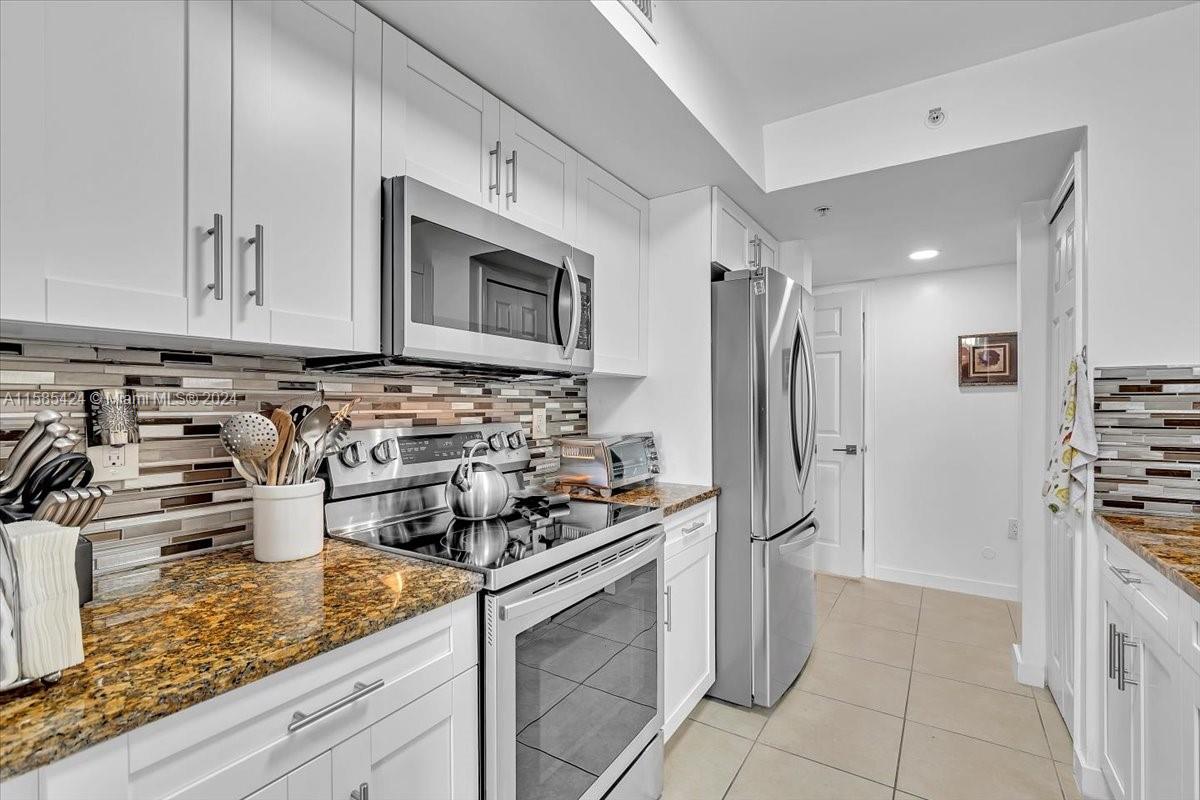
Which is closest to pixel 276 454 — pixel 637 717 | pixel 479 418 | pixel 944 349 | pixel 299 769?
pixel 299 769

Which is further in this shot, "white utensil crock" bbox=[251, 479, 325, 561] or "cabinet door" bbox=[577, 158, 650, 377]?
"cabinet door" bbox=[577, 158, 650, 377]

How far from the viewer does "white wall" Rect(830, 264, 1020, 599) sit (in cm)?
370

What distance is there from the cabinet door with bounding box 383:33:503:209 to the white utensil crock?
2.63ft

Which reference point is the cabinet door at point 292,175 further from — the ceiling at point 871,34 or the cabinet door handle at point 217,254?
the ceiling at point 871,34

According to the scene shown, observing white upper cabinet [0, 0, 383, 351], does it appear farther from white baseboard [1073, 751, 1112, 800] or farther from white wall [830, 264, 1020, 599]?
white wall [830, 264, 1020, 599]

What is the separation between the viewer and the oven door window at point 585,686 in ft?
4.25

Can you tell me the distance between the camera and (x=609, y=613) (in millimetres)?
1577

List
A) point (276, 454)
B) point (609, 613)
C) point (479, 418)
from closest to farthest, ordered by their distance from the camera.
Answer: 1. point (276, 454)
2. point (609, 613)
3. point (479, 418)

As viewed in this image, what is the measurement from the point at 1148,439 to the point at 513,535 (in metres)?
1.98

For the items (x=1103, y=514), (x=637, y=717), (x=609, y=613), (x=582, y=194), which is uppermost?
(x=582, y=194)

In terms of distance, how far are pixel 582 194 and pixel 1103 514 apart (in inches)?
80.7

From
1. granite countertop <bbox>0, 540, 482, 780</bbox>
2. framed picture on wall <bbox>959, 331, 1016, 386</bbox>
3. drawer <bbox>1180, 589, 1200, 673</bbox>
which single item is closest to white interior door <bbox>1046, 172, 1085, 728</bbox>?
drawer <bbox>1180, 589, 1200, 673</bbox>

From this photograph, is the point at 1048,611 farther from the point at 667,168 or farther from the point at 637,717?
the point at 667,168

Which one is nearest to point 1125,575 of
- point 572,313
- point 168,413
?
point 572,313
